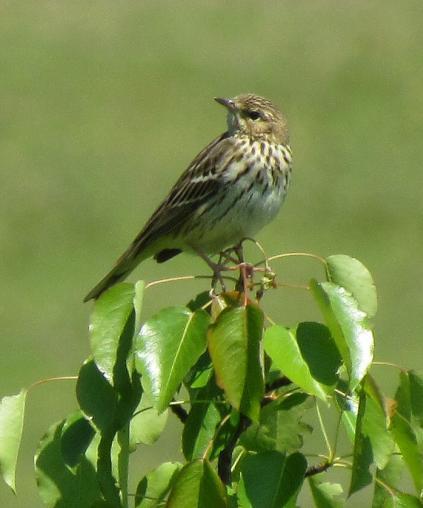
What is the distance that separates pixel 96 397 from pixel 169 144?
16.0 metres

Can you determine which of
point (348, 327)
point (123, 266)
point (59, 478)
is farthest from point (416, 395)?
point (123, 266)

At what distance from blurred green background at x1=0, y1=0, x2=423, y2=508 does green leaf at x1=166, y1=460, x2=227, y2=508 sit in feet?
24.3

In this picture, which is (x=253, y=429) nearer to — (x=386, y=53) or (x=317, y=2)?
(x=386, y=53)

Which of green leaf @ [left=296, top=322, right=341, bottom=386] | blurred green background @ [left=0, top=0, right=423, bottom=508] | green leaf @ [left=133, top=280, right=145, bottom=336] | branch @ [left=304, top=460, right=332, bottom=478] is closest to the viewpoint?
green leaf @ [left=296, top=322, right=341, bottom=386]

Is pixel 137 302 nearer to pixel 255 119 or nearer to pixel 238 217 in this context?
pixel 238 217

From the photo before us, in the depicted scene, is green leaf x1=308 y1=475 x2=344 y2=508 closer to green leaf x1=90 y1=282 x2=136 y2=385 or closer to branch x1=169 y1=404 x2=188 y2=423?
branch x1=169 y1=404 x2=188 y2=423

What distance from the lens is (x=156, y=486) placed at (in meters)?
3.99

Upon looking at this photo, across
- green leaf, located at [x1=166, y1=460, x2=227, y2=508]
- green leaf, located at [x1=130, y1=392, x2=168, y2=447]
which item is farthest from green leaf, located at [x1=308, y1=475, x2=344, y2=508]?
green leaf, located at [x1=166, y1=460, x2=227, y2=508]

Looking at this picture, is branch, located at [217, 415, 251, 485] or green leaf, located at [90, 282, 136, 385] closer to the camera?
green leaf, located at [90, 282, 136, 385]

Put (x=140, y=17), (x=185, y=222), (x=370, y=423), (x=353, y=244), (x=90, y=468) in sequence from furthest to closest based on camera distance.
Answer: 1. (x=140, y=17)
2. (x=353, y=244)
3. (x=185, y=222)
4. (x=90, y=468)
5. (x=370, y=423)

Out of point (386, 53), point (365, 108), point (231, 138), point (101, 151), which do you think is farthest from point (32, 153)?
point (231, 138)

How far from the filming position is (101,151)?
19359 mm

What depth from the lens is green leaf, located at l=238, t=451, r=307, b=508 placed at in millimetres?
3588

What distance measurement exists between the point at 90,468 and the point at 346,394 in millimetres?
689
